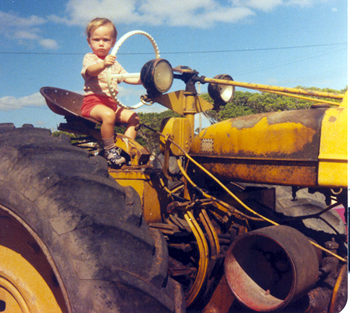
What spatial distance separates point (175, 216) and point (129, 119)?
80cm

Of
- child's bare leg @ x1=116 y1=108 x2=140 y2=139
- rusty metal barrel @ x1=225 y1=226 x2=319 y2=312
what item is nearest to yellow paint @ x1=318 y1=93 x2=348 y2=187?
rusty metal barrel @ x1=225 y1=226 x2=319 y2=312

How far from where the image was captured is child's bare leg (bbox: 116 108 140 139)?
97.3 inches

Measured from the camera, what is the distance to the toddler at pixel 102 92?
2.30m

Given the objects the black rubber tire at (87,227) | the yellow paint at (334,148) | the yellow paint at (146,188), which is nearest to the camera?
the black rubber tire at (87,227)

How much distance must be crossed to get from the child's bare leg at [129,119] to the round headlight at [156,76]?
36cm

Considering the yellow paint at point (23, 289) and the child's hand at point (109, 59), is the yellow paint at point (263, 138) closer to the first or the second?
the child's hand at point (109, 59)

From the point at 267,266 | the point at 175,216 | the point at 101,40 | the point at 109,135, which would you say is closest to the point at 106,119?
the point at 109,135

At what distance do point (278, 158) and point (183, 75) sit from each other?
3.06 ft

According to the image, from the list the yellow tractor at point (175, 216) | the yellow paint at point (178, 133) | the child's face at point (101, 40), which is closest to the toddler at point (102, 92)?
the child's face at point (101, 40)

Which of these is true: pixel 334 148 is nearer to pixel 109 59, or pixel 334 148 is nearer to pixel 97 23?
pixel 109 59

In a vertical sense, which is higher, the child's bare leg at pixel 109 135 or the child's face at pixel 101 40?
the child's face at pixel 101 40

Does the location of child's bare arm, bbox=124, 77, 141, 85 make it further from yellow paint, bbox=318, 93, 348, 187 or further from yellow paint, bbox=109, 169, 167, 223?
yellow paint, bbox=318, 93, 348, 187

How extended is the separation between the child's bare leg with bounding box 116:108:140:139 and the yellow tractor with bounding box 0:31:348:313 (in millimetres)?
173

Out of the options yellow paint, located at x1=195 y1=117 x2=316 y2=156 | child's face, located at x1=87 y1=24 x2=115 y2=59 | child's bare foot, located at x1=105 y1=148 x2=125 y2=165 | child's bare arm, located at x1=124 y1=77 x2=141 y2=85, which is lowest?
child's bare foot, located at x1=105 y1=148 x2=125 y2=165
